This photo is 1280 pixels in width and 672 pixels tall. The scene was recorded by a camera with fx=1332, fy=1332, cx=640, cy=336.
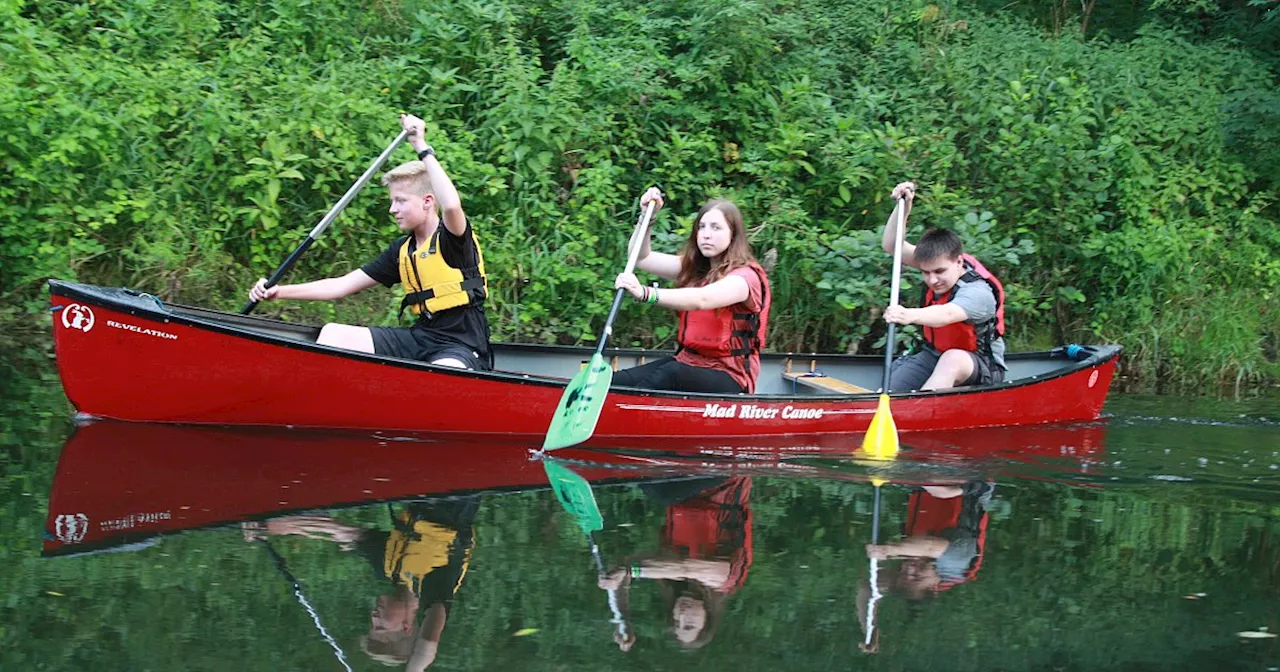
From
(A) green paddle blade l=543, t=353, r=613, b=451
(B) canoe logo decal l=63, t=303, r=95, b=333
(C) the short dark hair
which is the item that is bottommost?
(A) green paddle blade l=543, t=353, r=613, b=451

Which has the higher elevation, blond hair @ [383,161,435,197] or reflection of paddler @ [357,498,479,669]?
blond hair @ [383,161,435,197]

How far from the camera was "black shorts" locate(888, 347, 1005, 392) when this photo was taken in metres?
7.21

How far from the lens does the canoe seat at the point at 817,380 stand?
23.9ft

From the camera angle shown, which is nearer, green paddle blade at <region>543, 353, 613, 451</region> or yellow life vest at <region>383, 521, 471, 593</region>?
yellow life vest at <region>383, 521, 471, 593</region>

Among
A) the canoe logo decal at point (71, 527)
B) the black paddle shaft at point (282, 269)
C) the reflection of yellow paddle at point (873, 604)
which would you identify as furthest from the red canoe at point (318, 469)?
the reflection of yellow paddle at point (873, 604)

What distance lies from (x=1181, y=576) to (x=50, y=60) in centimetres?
712

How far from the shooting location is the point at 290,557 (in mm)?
3951

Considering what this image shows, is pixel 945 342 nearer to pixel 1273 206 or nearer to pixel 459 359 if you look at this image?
pixel 459 359

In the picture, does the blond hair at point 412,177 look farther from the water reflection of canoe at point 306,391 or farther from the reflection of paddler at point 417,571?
the reflection of paddler at point 417,571

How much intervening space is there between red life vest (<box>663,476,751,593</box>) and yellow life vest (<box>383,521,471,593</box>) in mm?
730

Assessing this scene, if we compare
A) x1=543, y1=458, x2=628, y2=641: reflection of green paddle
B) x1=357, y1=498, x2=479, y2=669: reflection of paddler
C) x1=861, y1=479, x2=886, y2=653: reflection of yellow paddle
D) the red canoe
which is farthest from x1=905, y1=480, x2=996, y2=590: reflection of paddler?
x1=357, y1=498, x2=479, y2=669: reflection of paddler

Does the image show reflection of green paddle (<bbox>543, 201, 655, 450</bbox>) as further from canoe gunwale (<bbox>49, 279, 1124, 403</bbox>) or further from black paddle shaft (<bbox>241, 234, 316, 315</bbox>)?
black paddle shaft (<bbox>241, 234, 316, 315</bbox>)

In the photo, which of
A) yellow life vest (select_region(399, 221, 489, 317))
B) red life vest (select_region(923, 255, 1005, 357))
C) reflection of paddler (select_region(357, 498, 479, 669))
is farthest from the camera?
red life vest (select_region(923, 255, 1005, 357))

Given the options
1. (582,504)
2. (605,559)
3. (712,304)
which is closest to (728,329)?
(712,304)
